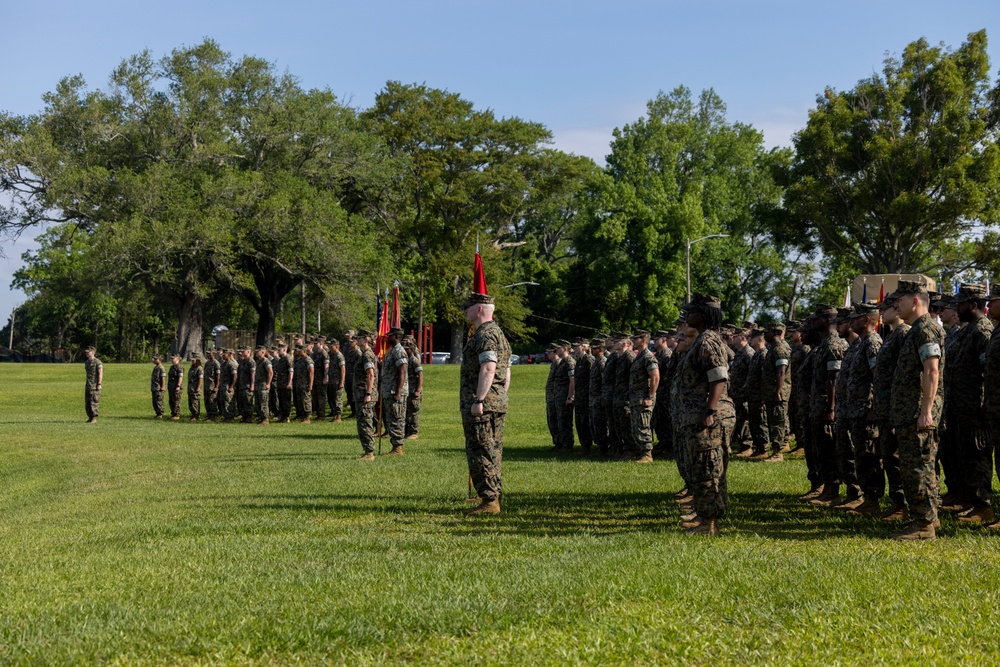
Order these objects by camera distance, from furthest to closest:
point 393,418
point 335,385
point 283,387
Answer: point 283,387 < point 335,385 < point 393,418

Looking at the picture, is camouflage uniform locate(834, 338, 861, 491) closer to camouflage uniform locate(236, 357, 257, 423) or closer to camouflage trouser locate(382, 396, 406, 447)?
camouflage trouser locate(382, 396, 406, 447)

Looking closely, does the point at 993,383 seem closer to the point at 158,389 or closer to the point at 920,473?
the point at 920,473

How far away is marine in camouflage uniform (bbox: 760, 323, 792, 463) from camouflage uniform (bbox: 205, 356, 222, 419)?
18.9 meters

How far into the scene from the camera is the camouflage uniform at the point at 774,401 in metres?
15.8

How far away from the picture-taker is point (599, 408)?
1788 centimetres

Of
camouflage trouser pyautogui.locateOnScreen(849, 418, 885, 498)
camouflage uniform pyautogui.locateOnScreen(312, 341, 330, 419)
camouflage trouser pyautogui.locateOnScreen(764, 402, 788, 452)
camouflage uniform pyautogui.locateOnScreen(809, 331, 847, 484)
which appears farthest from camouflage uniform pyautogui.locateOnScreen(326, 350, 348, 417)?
camouflage trouser pyautogui.locateOnScreen(849, 418, 885, 498)

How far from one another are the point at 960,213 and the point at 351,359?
2334 cm

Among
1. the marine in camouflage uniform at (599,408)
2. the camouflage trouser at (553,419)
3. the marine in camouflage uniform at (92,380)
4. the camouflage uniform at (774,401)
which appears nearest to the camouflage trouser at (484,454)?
the camouflage uniform at (774,401)

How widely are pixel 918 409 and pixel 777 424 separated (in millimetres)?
8131

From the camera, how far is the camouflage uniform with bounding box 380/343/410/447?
1609 cm

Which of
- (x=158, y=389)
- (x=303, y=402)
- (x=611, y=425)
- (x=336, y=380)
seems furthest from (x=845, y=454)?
(x=158, y=389)

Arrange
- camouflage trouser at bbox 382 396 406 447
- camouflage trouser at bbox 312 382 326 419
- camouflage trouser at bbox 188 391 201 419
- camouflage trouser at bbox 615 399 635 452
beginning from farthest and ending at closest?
camouflage trouser at bbox 188 391 201 419 → camouflage trouser at bbox 312 382 326 419 → camouflage trouser at bbox 615 399 635 452 → camouflage trouser at bbox 382 396 406 447

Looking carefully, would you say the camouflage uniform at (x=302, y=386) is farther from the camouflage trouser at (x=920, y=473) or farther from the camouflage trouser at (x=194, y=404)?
the camouflage trouser at (x=920, y=473)

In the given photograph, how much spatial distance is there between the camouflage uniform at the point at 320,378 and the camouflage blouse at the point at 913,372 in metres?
20.1
